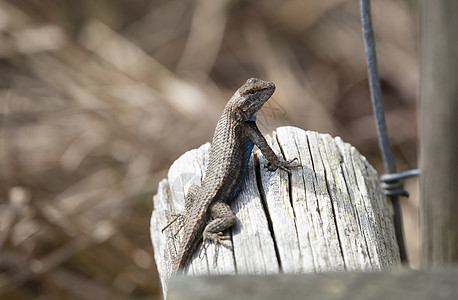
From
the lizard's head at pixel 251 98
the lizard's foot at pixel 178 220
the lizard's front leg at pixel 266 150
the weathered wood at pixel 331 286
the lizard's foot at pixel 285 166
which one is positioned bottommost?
the weathered wood at pixel 331 286

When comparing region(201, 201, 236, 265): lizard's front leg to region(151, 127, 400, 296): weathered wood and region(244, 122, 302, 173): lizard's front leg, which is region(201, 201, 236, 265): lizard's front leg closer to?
region(151, 127, 400, 296): weathered wood

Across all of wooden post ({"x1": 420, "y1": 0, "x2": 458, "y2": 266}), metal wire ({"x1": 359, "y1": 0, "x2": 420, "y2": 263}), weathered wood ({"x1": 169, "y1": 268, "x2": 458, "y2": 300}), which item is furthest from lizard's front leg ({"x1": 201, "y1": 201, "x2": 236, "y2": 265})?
metal wire ({"x1": 359, "y1": 0, "x2": 420, "y2": 263})

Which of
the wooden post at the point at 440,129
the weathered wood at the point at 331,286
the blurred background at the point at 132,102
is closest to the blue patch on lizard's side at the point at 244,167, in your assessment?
the blurred background at the point at 132,102

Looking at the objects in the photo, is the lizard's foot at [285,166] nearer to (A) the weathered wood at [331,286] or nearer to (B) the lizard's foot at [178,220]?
(B) the lizard's foot at [178,220]

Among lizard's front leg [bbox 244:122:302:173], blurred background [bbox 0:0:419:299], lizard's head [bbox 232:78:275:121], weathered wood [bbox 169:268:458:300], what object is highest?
blurred background [bbox 0:0:419:299]

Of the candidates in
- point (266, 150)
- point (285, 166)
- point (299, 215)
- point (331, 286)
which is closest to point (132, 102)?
point (266, 150)
